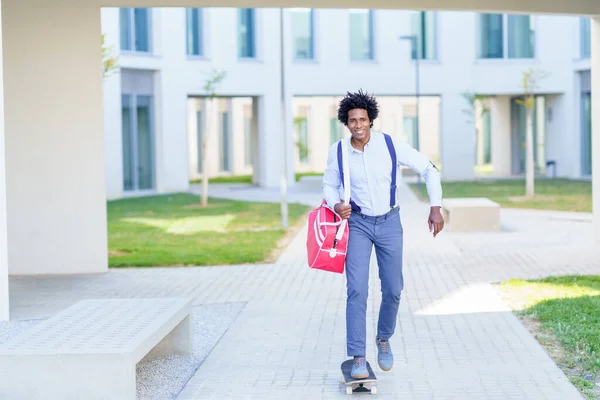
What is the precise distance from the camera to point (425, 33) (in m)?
37.1

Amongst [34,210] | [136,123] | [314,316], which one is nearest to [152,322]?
[314,316]

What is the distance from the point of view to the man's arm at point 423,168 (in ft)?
20.9

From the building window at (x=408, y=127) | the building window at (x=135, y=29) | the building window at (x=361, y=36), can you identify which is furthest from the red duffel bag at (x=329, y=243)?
the building window at (x=408, y=127)

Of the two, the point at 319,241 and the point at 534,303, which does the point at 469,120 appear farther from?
the point at 319,241

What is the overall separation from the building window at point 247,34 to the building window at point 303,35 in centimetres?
162

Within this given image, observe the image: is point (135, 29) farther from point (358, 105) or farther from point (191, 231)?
point (358, 105)

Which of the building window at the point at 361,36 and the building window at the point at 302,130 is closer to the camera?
the building window at the point at 361,36

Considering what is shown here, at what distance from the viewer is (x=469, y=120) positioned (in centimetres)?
3734

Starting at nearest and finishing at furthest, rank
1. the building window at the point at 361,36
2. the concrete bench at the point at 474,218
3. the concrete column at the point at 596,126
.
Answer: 1. the concrete column at the point at 596,126
2. the concrete bench at the point at 474,218
3. the building window at the point at 361,36

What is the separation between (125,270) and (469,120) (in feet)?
85.2

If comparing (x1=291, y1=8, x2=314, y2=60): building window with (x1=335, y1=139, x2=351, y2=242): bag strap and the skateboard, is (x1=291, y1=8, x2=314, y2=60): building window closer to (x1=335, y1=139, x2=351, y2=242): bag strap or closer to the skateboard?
(x1=335, y1=139, x2=351, y2=242): bag strap

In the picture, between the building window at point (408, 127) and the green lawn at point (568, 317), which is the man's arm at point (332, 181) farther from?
the building window at point (408, 127)

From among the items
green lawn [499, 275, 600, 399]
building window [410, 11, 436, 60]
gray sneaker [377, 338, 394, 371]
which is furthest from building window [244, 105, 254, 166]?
gray sneaker [377, 338, 394, 371]

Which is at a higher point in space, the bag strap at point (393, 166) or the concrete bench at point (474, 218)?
the bag strap at point (393, 166)
